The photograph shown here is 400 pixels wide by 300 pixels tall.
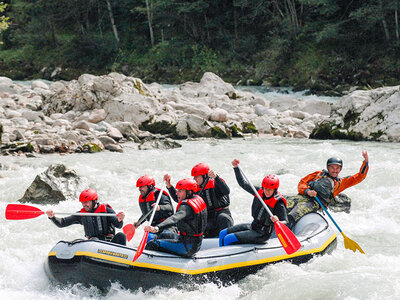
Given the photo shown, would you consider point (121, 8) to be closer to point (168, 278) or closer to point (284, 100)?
point (284, 100)

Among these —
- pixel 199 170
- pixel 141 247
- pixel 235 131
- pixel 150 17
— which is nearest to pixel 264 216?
pixel 199 170

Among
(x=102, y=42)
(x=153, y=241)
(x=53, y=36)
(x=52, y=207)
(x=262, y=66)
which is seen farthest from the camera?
(x=53, y=36)

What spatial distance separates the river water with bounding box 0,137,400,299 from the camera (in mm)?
5387

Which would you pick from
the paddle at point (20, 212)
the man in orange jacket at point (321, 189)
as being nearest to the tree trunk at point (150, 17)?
the man in orange jacket at point (321, 189)

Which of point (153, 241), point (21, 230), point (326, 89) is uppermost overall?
point (153, 241)

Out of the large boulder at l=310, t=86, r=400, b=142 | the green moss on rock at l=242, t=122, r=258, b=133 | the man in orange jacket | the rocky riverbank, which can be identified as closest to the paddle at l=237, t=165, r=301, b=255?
the man in orange jacket

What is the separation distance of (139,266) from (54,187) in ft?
13.4

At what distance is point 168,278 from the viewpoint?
538 centimetres

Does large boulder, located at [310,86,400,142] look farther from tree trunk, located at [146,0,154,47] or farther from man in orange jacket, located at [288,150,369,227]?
tree trunk, located at [146,0,154,47]

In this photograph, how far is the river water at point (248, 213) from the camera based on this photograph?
212 inches

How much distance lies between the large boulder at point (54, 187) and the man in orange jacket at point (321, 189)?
13.8 feet

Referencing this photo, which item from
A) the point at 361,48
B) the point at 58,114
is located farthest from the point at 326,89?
the point at 58,114

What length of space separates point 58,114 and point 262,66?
532 inches

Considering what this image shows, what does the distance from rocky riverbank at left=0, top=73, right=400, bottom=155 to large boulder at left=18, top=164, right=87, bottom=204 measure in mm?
3433
